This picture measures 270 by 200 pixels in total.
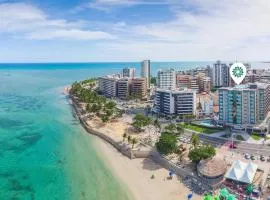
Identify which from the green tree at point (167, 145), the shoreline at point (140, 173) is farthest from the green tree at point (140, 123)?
the green tree at point (167, 145)

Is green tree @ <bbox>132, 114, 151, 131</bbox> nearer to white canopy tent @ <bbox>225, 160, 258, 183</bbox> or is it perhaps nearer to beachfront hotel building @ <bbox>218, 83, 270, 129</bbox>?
beachfront hotel building @ <bbox>218, 83, 270, 129</bbox>

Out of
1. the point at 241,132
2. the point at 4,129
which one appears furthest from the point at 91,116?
the point at 241,132

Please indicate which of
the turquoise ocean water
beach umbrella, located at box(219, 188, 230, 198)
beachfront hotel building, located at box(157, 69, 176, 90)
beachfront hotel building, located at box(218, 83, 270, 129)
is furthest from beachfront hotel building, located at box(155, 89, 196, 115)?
beach umbrella, located at box(219, 188, 230, 198)

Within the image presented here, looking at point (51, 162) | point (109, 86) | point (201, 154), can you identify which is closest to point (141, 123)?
point (51, 162)

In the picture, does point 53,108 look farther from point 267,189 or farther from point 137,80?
point 267,189

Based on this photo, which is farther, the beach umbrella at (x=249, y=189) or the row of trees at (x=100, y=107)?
the row of trees at (x=100, y=107)

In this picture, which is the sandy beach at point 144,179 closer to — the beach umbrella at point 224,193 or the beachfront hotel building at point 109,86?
the beach umbrella at point 224,193
